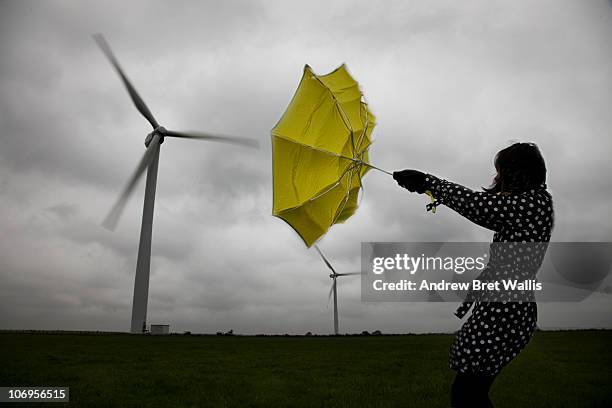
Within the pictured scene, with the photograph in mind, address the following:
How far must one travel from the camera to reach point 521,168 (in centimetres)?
376

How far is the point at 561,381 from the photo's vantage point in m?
15.2

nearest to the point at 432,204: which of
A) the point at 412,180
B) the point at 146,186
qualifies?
the point at 412,180

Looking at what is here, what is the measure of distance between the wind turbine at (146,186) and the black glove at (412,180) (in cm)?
2391

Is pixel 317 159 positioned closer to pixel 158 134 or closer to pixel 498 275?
pixel 498 275

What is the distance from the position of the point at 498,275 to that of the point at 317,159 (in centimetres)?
272

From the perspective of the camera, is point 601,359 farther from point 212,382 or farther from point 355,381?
point 212,382

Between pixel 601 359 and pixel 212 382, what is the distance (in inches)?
705

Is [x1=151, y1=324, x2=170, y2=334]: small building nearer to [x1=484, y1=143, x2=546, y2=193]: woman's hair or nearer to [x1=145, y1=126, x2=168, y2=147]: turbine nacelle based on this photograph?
[x1=145, y1=126, x2=168, y2=147]: turbine nacelle

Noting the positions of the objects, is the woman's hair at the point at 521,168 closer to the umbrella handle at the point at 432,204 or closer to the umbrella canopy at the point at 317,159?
the umbrella handle at the point at 432,204

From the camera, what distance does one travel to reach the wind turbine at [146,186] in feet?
95.1

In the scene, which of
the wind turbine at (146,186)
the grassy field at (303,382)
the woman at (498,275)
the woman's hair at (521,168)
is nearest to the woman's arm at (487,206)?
the woman at (498,275)

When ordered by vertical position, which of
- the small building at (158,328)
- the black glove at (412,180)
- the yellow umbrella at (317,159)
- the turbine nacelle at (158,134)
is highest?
the turbine nacelle at (158,134)

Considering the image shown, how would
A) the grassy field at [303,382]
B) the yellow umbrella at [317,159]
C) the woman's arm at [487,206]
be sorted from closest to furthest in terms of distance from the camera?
the woman's arm at [487,206]
the yellow umbrella at [317,159]
the grassy field at [303,382]

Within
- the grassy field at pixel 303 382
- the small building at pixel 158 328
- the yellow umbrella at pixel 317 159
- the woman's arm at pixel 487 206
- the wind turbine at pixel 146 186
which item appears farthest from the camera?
the small building at pixel 158 328
